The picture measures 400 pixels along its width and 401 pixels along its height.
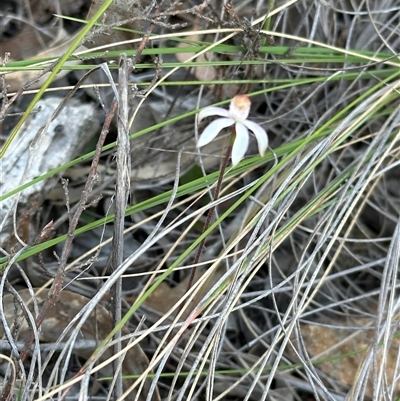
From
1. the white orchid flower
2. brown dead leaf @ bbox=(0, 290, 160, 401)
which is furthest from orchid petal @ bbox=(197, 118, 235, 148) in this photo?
brown dead leaf @ bbox=(0, 290, 160, 401)

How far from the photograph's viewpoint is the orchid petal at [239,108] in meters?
0.62

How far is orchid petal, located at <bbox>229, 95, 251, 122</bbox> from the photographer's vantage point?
24.6 inches

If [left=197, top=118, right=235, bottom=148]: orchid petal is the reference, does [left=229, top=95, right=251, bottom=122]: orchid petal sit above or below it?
above

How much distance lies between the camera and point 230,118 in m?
0.64

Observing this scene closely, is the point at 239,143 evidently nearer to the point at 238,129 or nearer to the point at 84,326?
the point at 238,129

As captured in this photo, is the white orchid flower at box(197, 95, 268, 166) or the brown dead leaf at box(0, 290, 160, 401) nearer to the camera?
the white orchid flower at box(197, 95, 268, 166)

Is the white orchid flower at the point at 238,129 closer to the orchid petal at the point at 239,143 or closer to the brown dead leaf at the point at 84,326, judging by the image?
the orchid petal at the point at 239,143

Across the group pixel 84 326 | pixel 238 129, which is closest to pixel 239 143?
pixel 238 129

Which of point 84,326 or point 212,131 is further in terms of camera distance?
point 84,326

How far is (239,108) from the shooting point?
0.63 metres

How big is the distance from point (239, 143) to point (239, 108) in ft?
0.13

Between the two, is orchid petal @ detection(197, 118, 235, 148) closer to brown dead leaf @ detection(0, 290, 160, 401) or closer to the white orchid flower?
→ the white orchid flower

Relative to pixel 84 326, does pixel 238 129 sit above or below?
above

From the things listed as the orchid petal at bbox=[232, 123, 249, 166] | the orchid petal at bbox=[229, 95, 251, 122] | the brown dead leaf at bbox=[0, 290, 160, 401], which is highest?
the orchid petal at bbox=[229, 95, 251, 122]
